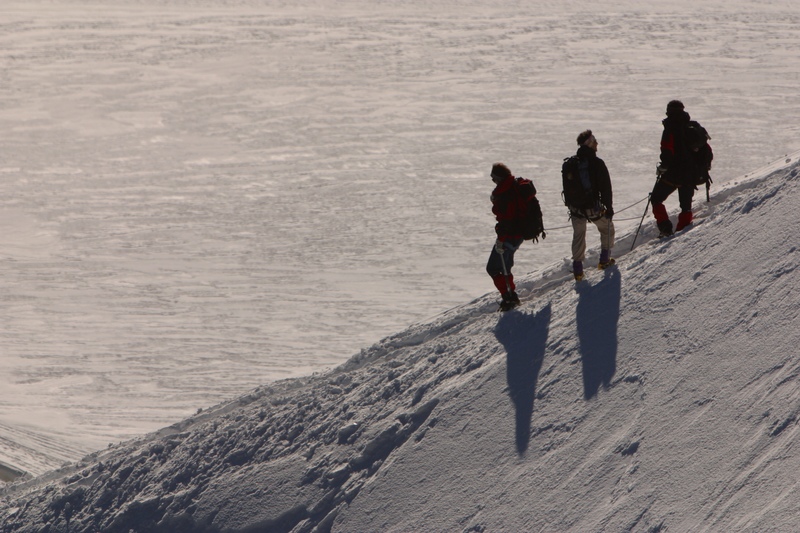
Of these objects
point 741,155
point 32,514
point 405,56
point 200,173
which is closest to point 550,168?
point 741,155

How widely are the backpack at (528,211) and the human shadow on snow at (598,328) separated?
52 centimetres

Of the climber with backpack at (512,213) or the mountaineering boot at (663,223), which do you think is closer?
the climber with backpack at (512,213)

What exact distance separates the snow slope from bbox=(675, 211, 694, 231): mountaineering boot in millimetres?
131

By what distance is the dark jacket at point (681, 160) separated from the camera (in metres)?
7.20

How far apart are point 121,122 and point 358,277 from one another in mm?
10510

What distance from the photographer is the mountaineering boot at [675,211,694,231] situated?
7.51 metres

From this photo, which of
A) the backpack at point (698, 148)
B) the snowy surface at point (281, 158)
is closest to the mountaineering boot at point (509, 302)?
the snowy surface at point (281, 158)

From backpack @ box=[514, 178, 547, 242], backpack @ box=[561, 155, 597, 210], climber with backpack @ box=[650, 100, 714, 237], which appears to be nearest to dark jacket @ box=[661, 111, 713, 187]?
climber with backpack @ box=[650, 100, 714, 237]

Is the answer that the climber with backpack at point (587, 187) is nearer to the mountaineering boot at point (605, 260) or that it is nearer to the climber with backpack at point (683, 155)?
the mountaineering boot at point (605, 260)

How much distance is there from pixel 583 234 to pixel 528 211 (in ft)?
1.36

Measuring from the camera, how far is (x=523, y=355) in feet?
21.6

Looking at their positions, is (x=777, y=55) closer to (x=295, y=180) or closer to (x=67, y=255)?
(x=295, y=180)

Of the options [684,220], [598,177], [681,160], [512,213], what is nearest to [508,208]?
[512,213]

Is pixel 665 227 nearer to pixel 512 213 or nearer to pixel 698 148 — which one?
pixel 698 148
